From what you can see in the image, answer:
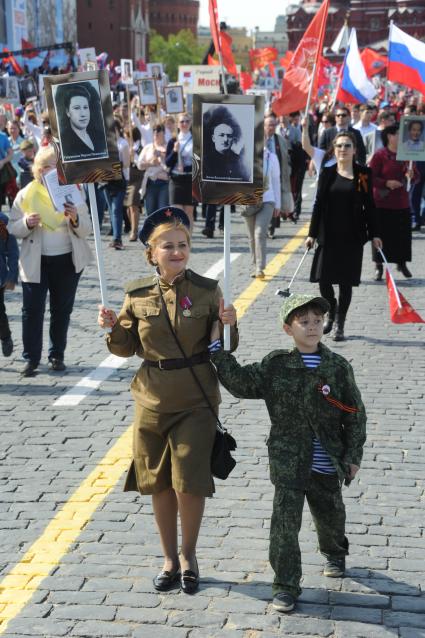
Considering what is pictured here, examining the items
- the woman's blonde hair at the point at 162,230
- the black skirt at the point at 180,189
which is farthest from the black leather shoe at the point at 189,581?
the black skirt at the point at 180,189

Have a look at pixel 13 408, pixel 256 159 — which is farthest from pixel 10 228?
pixel 256 159

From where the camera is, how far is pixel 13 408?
26.7ft

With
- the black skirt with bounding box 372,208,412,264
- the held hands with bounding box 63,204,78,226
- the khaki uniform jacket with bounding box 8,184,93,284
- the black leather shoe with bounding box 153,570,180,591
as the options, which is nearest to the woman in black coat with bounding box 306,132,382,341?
the khaki uniform jacket with bounding box 8,184,93,284

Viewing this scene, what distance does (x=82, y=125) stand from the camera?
5.33m

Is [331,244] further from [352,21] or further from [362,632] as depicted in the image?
[352,21]

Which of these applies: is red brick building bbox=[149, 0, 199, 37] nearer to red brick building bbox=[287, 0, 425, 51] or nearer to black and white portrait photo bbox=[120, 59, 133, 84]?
red brick building bbox=[287, 0, 425, 51]

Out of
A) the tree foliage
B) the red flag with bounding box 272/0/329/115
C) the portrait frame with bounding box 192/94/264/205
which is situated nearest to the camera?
the portrait frame with bounding box 192/94/264/205

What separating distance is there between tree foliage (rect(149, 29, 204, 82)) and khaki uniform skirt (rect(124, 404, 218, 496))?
12533cm

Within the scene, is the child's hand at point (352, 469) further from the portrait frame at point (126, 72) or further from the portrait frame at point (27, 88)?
the portrait frame at point (126, 72)

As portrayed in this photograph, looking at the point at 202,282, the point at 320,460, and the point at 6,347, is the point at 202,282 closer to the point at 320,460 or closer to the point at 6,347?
the point at 320,460

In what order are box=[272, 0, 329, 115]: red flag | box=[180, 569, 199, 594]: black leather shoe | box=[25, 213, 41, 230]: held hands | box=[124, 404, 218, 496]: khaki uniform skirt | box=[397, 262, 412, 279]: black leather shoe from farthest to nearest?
box=[272, 0, 329, 115]: red flag → box=[397, 262, 412, 279]: black leather shoe → box=[25, 213, 41, 230]: held hands → box=[180, 569, 199, 594]: black leather shoe → box=[124, 404, 218, 496]: khaki uniform skirt

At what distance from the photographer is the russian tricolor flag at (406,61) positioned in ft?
50.0

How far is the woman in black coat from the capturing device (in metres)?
9.91

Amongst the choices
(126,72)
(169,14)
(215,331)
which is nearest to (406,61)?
(215,331)
